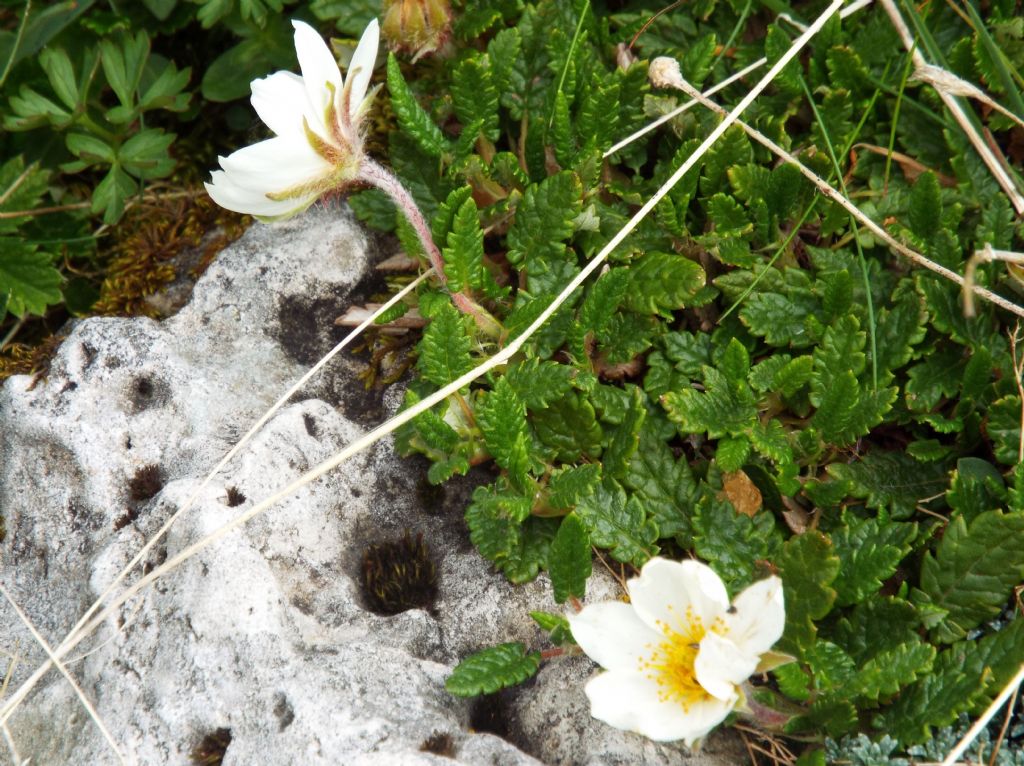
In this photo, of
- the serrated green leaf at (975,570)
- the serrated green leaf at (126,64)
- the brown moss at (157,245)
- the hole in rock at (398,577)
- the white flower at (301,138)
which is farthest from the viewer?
the serrated green leaf at (126,64)

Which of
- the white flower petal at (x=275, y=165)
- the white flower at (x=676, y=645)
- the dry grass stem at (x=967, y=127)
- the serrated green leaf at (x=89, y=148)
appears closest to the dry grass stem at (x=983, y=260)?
the dry grass stem at (x=967, y=127)

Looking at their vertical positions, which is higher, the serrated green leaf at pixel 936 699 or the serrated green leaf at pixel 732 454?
the serrated green leaf at pixel 732 454

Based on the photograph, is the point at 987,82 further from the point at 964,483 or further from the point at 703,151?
the point at 964,483

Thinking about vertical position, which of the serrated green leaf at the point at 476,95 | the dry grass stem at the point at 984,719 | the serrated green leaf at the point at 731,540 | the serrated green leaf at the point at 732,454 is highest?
the serrated green leaf at the point at 476,95

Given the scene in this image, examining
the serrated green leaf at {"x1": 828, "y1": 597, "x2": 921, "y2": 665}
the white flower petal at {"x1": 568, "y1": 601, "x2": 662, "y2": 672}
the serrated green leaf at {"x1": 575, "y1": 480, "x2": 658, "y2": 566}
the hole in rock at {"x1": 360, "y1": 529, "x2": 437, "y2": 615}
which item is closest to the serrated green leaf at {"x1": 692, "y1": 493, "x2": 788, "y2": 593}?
the serrated green leaf at {"x1": 575, "y1": 480, "x2": 658, "y2": 566}

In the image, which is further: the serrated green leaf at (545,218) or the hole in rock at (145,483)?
the serrated green leaf at (545,218)

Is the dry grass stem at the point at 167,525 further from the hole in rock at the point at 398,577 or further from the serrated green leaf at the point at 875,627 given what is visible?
the serrated green leaf at the point at 875,627

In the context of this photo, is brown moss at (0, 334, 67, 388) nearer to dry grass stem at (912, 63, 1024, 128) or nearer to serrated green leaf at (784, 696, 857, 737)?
serrated green leaf at (784, 696, 857, 737)
